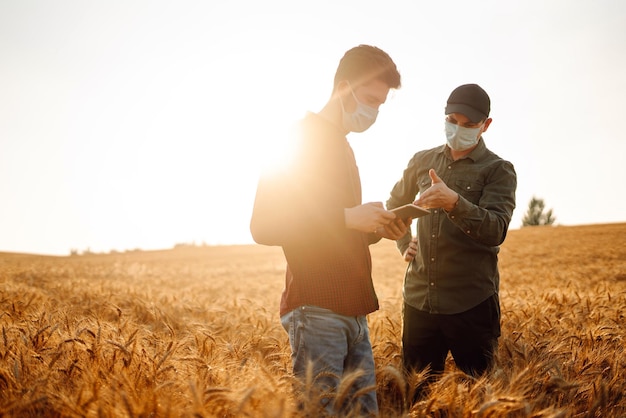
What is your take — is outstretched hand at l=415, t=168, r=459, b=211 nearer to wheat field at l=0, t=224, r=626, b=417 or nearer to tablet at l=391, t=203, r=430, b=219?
tablet at l=391, t=203, r=430, b=219

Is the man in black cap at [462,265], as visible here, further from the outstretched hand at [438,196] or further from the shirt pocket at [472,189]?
the outstretched hand at [438,196]

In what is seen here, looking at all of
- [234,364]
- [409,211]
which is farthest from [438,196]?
[234,364]

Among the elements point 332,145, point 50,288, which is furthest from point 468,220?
point 50,288

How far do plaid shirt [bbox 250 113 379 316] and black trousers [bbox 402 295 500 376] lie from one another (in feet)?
3.70

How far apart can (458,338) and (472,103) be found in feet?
5.93

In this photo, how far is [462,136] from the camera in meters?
3.20

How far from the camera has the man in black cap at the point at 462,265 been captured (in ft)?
9.96

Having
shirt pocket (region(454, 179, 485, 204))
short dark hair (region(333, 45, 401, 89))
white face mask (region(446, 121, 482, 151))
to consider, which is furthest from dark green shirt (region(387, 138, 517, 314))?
short dark hair (region(333, 45, 401, 89))

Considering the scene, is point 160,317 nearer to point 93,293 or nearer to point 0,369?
point 93,293

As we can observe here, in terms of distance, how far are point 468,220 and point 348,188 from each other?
1.00 m

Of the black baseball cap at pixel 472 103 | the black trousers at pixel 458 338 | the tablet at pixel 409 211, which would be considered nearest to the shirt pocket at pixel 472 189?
the black baseball cap at pixel 472 103

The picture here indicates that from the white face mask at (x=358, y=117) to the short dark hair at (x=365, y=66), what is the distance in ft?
0.30

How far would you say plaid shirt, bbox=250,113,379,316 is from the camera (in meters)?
2.00

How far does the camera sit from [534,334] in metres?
3.98
